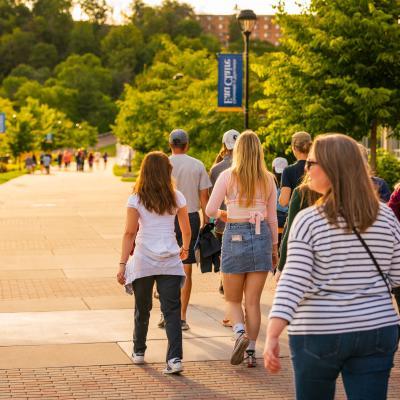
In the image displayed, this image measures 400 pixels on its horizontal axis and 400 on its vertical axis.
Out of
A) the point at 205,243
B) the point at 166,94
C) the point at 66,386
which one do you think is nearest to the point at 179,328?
the point at 66,386

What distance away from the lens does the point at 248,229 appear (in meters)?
7.61

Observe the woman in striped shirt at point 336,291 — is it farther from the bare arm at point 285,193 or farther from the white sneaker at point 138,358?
the bare arm at point 285,193

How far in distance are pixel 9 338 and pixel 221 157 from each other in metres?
2.73

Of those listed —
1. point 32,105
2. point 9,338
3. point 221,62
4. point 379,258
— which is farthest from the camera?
point 32,105

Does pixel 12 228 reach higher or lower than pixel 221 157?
lower

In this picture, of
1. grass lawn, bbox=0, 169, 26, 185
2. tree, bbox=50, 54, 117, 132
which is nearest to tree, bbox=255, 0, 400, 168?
grass lawn, bbox=0, 169, 26, 185

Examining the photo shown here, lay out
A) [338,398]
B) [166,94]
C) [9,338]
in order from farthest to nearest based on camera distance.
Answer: [166,94] < [9,338] < [338,398]

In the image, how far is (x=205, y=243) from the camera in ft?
29.3

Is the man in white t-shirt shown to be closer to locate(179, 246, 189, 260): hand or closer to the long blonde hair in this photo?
locate(179, 246, 189, 260): hand

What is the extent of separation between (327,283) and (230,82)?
→ 23.4m

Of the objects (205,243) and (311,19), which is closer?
(205,243)

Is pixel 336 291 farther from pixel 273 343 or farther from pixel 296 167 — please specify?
pixel 296 167

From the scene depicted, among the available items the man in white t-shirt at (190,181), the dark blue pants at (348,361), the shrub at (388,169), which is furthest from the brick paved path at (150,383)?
the shrub at (388,169)

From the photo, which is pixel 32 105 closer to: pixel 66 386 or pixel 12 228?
pixel 12 228
